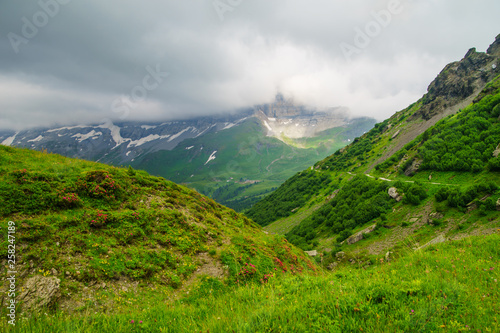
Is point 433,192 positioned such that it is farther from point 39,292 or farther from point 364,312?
point 39,292

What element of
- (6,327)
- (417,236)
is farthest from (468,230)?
(6,327)

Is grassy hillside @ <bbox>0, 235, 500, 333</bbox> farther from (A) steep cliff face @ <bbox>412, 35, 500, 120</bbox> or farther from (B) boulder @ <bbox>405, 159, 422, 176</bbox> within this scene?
(A) steep cliff face @ <bbox>412, 35, 500, 120</bbox>

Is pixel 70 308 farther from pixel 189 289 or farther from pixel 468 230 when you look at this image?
pixel 468 230

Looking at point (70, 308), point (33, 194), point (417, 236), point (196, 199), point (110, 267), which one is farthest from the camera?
point (417, 236)

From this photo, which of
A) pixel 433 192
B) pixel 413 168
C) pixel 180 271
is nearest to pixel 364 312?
pixel 180 271

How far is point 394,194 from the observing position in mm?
45688

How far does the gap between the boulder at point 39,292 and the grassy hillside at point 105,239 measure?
0.56ft

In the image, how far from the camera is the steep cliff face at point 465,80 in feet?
313

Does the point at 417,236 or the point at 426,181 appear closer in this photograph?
the point at 417,236

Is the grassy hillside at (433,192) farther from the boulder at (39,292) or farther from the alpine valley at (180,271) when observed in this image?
the boulder at (39,292)

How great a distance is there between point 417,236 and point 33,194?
4028 cm

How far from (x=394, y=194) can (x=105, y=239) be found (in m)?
54.3

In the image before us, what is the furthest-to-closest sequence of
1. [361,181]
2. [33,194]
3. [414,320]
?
1. [361,181]
2. [33,194]
3. [414,320]

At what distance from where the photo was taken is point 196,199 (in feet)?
62.3
